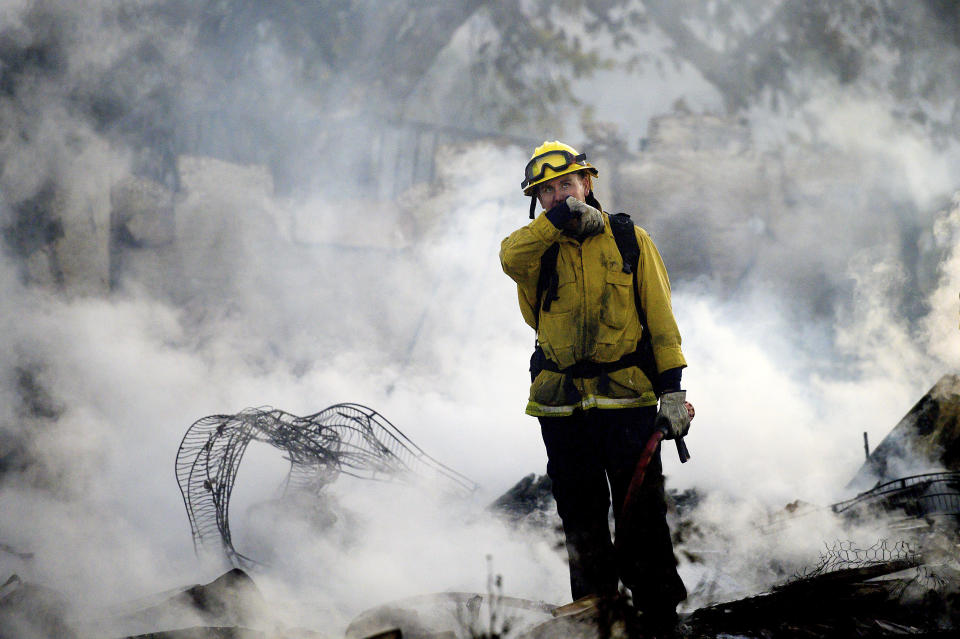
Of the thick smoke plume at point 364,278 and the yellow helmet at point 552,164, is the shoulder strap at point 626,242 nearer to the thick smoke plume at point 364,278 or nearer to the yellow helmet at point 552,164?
the yellow helmet at point 552,164

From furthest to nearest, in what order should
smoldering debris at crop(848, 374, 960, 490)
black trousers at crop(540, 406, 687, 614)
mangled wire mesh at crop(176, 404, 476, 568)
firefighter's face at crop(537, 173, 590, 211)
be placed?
1. smoldering debris at crop(848, 374, 960, 490)
2. mangled wire mesh at crop(176, 404, 476, 568)
3. firefighter's face at crop(537, 173, 590, 211)
4. black trousers at crop(540, 406, 687, 614)

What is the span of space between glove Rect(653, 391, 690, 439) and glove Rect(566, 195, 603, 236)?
768 millimetres

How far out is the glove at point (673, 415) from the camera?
2697 millimetres

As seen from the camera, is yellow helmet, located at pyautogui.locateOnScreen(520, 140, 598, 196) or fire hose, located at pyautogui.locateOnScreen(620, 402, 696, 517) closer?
fire hose, located at pyautogui.locateOnScreen(620, 402, 696, 517)

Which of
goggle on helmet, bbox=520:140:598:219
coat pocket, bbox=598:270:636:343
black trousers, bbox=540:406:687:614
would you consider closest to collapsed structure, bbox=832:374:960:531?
black trousers, bbox=540:406:687:614

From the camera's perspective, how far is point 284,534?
5.25 metres

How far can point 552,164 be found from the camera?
2920mm

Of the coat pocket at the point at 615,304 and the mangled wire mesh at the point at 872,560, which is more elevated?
the coat pocket at the point at 615,304

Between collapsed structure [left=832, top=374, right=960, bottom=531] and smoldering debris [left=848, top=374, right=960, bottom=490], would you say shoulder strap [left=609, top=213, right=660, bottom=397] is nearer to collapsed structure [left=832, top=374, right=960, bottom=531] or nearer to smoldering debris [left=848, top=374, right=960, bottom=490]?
collapsed structure [left=832, top=374, right=960, bottom=531]

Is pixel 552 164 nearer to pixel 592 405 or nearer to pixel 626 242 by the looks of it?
pixel 626 242

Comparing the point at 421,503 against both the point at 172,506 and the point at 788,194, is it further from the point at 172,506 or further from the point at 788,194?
the point at 788,194

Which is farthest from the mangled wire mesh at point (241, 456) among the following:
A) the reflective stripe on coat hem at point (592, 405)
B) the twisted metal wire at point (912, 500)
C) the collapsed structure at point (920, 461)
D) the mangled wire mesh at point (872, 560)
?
the collapsed structure at point (920, 461)

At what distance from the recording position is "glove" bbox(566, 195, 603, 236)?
9.00ft

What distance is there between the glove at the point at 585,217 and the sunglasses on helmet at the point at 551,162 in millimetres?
194
